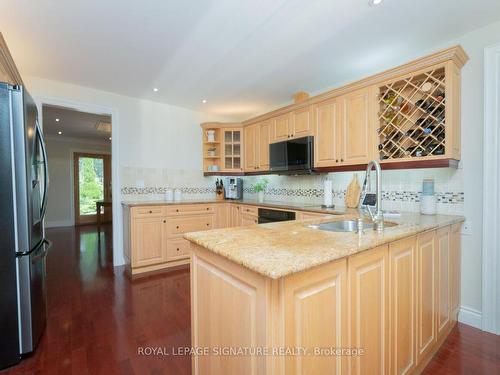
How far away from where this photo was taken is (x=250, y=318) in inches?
35.2

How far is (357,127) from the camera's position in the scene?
8.45 feet

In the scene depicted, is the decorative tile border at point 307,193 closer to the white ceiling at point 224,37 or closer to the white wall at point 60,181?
the white ceiling at point 224,37

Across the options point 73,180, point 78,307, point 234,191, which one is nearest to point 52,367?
point 78,307

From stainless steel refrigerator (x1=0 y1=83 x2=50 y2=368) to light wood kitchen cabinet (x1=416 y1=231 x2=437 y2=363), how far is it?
2454 millimetres

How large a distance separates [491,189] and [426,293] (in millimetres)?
1086

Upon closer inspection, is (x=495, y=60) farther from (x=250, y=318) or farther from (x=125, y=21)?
(x=125, y=21)

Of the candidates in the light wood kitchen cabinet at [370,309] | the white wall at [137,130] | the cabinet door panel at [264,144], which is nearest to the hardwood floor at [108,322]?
the white wall at [137,130]

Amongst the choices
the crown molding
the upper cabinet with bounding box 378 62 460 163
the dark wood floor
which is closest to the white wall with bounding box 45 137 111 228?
the dark wood floor

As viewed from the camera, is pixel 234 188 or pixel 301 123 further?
pixel 234 188

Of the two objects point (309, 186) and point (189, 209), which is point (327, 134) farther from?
point (189, 209)

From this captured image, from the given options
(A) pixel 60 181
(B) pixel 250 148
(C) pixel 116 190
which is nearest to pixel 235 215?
(B) pixel 250 148

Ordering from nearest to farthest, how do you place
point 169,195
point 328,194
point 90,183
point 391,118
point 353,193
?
point 391,118, point 353,193, point 328,194, point 169,195, point 90,183

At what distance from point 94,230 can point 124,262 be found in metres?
3.64

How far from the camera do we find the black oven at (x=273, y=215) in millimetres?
2945
